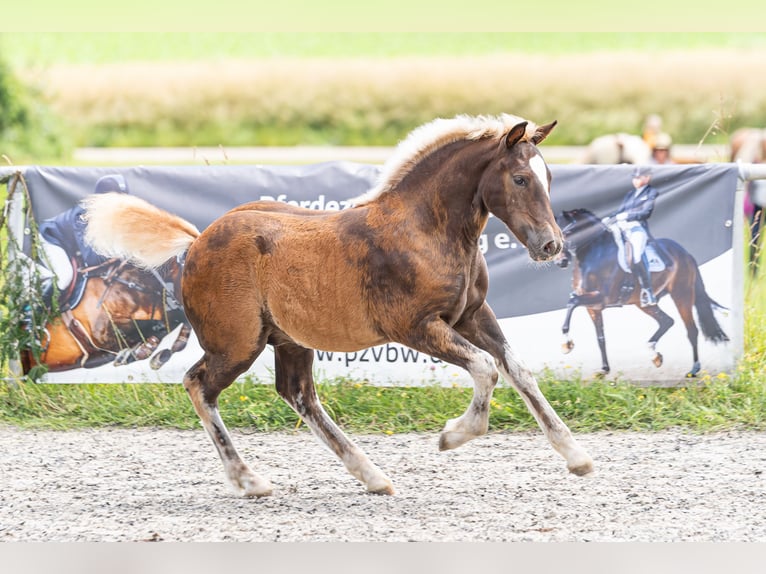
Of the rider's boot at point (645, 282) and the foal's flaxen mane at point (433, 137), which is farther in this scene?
the rider's boot at point (645, 282)

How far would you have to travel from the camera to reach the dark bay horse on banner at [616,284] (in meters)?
7.04

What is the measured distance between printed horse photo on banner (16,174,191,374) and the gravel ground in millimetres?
691

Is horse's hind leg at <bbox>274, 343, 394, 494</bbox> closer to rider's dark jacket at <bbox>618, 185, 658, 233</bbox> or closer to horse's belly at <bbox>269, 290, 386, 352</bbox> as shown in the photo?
horse's belly at <bbox>269, 290, 386, 352</bbox>

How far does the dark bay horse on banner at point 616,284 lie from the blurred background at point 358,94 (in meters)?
14.5

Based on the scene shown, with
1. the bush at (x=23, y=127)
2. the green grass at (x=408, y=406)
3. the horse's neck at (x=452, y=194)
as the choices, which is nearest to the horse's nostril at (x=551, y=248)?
the horse's neck at (x=452, y=194)

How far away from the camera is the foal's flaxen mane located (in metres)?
4.94

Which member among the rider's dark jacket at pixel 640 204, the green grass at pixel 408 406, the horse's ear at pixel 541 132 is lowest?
the green grass at pixel 408 406

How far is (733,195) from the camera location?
7.17 metres

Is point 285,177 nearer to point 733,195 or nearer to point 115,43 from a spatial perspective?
point 733,195

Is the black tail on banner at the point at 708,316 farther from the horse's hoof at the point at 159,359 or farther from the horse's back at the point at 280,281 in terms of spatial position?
the horse's hoof at the point at 159,359

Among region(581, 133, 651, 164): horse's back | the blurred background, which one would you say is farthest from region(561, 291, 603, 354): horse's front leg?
the blurred background

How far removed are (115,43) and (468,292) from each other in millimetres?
26309

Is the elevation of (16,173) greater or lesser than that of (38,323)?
greater

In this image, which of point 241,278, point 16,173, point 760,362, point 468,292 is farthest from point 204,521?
point 760,362
